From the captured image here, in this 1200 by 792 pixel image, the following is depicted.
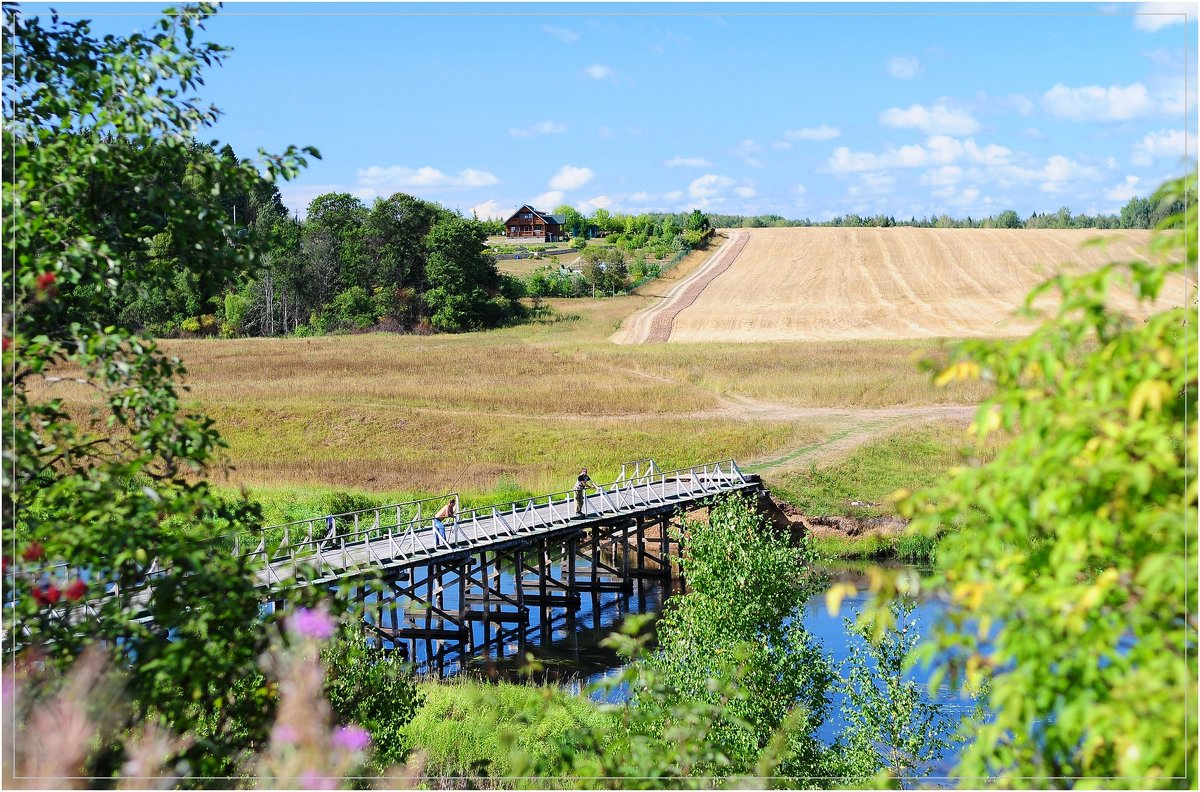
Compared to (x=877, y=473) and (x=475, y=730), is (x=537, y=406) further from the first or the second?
(x=475, y=730)

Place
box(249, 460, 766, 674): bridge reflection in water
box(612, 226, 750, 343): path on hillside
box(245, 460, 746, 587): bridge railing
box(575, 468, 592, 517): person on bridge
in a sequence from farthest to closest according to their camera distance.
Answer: box(612, 226, 750, 343): path on hillside → box(575, 468, 592, 517): person on bridge → box(249, 460, 766, 674): bridge reflection in water → box(245, 460, 746, 587): bridge railing

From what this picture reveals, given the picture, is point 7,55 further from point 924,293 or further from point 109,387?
point 924,293

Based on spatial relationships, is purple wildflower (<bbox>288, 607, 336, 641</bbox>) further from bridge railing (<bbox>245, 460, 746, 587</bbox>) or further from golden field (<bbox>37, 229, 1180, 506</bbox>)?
golden field (<bbox>37, 229, 1180, 506</bbox>)

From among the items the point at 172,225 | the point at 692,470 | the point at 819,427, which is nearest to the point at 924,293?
the point at 819,427

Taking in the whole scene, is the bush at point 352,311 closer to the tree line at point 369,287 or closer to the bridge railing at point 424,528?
the tree line at point 369,287

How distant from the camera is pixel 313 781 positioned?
166 inches

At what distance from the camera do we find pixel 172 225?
7730 millimetres

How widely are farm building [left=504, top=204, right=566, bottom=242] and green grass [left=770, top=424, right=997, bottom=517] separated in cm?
11410

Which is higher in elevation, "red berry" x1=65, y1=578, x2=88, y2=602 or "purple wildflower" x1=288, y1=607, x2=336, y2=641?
"red berry" x1=65, y1=578, x2=88, y2=602

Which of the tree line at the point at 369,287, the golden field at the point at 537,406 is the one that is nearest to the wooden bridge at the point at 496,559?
the golden field at the point at 537,406

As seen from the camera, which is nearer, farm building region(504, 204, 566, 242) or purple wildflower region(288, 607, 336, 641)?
purple wildflower region(288, 607, 336, 641)

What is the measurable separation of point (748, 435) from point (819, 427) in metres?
3.96

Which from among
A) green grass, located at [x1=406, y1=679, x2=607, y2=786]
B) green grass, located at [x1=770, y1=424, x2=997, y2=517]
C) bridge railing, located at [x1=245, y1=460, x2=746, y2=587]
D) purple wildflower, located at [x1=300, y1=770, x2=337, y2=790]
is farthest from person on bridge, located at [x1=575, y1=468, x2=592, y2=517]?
purple wildflower, located at [x1=300, y1=770, x2=337, y2=790]

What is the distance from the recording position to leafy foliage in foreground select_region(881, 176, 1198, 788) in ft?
14.4
